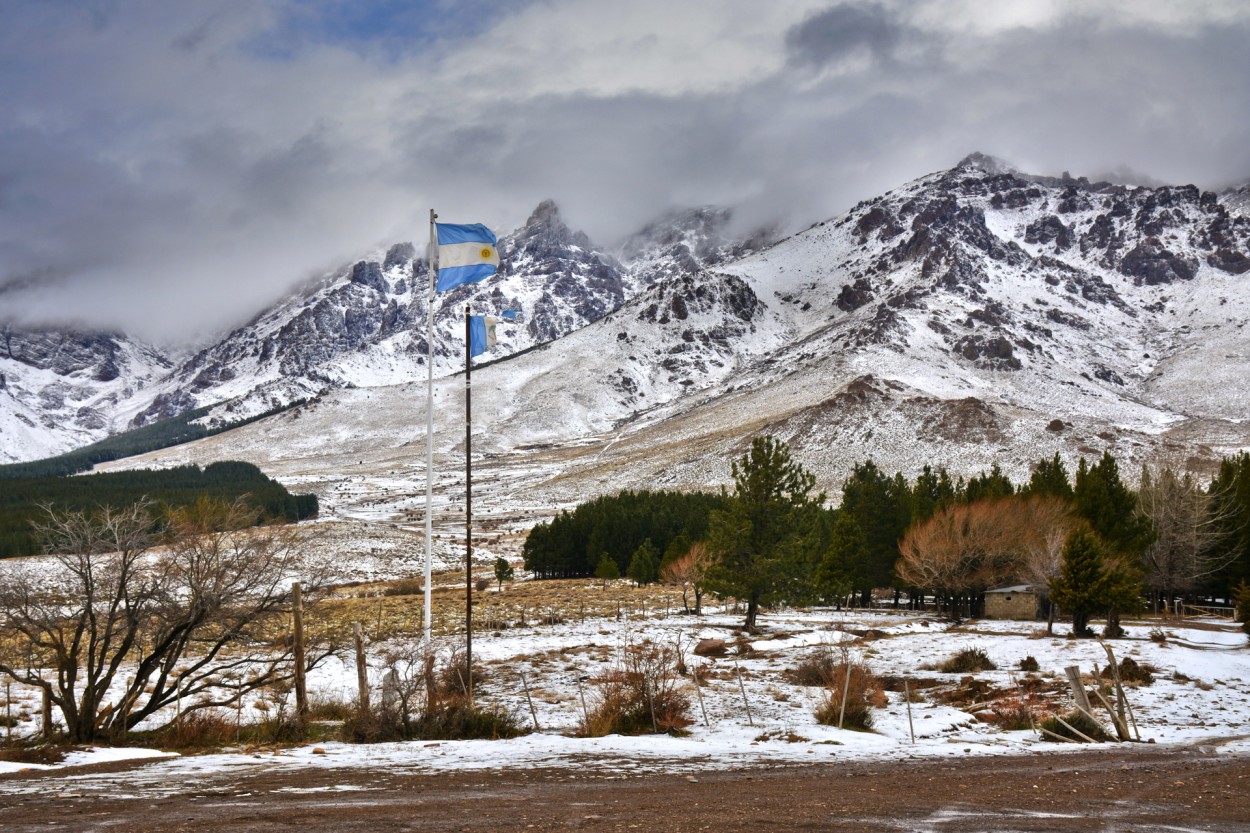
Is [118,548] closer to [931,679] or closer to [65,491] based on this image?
[931,679]

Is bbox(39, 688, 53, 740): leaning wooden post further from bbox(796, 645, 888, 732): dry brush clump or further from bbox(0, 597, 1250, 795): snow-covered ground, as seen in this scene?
bbox(796, 645, 888, 732): dry brush clump

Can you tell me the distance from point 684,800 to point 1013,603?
5379cm

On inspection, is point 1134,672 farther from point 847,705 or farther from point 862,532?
point 862,532

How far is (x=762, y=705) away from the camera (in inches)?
982

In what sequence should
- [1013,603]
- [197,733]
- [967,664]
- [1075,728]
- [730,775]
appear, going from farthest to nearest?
[1013,603]
[967,664]
[1075,728]
[197,733]
[730,775]

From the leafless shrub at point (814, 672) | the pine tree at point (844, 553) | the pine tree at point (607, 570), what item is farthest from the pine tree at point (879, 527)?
the leafless shrub at point (814, 672)

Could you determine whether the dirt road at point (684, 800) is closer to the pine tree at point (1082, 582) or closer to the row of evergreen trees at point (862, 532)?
the pine tree at point (1082, 582)

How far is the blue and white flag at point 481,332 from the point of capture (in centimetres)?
2448

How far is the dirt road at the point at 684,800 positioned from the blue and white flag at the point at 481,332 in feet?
38.9

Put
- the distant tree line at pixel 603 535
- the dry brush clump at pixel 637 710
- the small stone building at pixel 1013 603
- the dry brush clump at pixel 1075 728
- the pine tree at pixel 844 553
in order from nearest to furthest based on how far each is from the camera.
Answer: the dry brush clump at pixel 1075 728 < the dry brush clump at pixel 637 710 < the small stone building at pixel 1013 603 < the pine tree at pixel 844 553 < the distant tree line at pixel 603 535

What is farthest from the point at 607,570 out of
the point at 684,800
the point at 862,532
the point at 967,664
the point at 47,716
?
the point at 684,800

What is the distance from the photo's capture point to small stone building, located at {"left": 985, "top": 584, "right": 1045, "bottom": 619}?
5944 cm

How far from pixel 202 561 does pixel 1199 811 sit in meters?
18.6

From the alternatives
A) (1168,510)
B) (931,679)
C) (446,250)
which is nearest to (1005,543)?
(1168,510)
